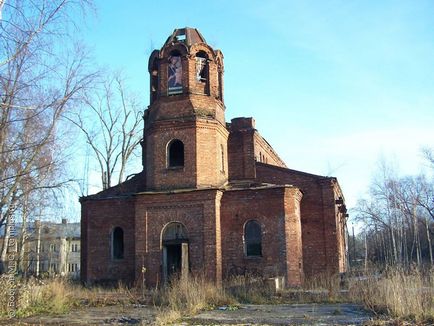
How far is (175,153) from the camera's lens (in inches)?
846

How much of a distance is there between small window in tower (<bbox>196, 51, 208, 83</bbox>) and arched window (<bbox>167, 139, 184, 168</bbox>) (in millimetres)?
3095

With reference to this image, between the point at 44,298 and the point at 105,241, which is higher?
the point at 105,241

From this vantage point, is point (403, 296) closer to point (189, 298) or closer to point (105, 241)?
point (189, 298)

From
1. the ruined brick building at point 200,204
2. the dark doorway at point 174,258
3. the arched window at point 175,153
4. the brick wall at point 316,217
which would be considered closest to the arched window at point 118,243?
the ruined brick building at point 200,204

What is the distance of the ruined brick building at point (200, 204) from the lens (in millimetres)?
19953

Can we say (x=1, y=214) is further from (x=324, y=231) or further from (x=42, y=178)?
(x=324, y=231)

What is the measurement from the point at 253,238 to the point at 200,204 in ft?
8.72

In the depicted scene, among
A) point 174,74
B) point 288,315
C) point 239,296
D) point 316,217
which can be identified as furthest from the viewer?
point 316,217

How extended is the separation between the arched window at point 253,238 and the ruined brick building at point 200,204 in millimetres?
42

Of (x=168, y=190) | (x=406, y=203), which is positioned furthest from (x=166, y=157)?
(x=406, y=203)

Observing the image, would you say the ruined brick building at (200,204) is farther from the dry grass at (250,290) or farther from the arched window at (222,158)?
the dry grass at (250,290)

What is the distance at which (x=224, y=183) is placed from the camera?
71.9 ft

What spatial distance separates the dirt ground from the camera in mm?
10938

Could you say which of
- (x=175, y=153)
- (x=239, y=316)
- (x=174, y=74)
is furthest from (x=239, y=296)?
(x=174, y=74)
